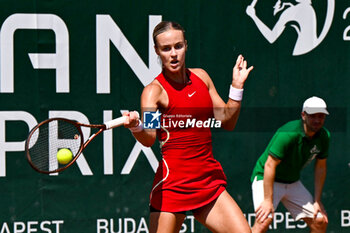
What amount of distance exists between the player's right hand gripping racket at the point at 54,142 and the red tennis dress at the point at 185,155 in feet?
1.14

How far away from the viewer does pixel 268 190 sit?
15.1 ft

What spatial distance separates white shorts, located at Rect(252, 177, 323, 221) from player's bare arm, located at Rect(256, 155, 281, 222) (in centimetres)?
13

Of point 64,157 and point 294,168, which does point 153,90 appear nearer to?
point 64,157

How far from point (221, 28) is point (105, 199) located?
157 cm

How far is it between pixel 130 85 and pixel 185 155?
4.99 ft

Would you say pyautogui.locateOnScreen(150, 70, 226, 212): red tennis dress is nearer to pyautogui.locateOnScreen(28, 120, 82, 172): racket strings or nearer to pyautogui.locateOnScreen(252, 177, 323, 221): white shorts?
pyautogui.locateOnScreen(28, 120, 82, 172): racket strings

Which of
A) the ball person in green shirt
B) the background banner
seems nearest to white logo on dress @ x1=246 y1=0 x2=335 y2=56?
the background banner

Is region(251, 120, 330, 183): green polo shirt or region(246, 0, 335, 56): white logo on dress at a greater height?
region(246, 0, 335, 56): white logo on dress

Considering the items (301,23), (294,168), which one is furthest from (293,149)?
(301,23)

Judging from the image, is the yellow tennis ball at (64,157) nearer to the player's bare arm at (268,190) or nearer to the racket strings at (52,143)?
the racket strings at (52,143)

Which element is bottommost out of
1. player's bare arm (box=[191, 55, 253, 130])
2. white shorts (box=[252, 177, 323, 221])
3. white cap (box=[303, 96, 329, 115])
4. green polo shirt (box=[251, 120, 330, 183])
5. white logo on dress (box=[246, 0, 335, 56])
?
white shorts (box=[252, 177, 323, 221])

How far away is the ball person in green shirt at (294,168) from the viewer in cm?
463

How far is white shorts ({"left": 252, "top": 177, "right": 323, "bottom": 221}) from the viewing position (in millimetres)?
4793

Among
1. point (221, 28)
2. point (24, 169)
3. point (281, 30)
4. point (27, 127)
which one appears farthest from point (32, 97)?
point (281, 30)
